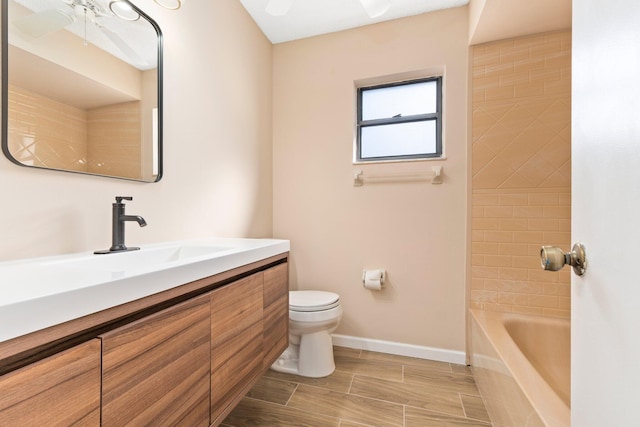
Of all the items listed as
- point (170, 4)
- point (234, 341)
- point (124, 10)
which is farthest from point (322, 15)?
point (234, 341)

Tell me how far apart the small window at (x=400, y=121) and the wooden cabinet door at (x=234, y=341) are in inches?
58.2

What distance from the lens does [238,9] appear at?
1.96 m

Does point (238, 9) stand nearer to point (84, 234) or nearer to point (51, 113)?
point (51, 113)

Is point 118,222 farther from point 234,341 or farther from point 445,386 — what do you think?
point 445,386

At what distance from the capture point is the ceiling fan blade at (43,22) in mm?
892

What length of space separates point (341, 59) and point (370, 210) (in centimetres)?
121

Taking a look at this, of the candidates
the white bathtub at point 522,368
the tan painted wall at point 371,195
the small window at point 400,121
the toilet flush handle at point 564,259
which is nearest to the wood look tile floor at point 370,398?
the white bathtub at point 522,368

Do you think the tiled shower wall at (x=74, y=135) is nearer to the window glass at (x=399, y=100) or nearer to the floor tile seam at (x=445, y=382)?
the window glass at (x=399, y=100)

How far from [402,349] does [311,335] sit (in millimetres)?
745

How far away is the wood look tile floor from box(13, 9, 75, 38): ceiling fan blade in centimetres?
174

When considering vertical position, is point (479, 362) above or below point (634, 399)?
below

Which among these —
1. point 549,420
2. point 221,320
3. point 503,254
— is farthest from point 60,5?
point 503,254

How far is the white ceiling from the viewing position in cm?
196

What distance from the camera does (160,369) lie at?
2.48 feet
